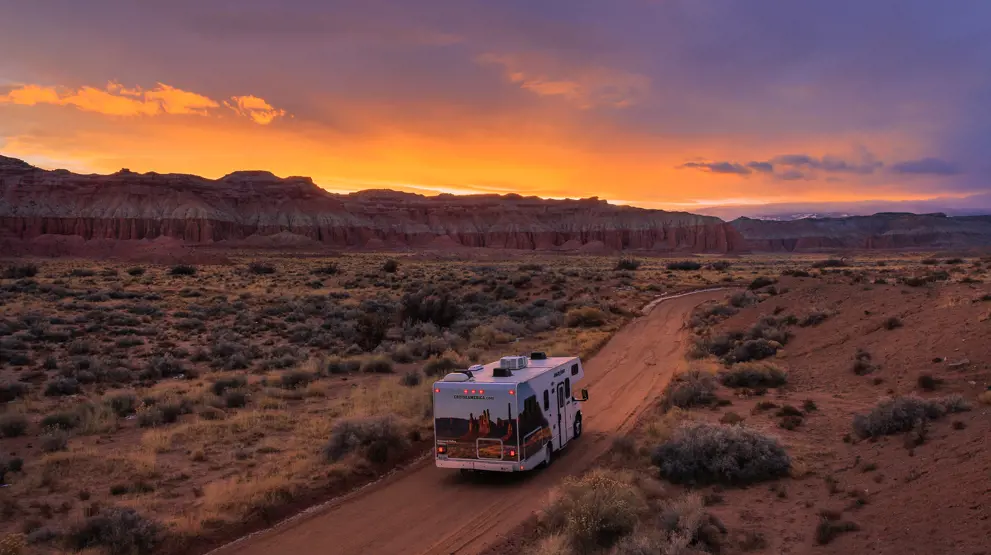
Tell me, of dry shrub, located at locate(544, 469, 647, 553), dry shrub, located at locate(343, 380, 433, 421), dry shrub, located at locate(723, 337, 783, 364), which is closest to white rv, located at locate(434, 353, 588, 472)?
dry shrub, located at locate(544, 469, 647, 553)

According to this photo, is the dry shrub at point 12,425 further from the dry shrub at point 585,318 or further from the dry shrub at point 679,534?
the dry shrub at point 585,318

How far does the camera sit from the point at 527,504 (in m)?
12.2

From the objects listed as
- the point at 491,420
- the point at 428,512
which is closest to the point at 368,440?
the point at 428,512

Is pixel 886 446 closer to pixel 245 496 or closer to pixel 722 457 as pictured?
pixel 722 457

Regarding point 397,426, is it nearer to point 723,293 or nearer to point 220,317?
point 220,317

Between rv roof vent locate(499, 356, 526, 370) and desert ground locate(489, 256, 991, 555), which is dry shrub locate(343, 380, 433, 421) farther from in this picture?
desert ground locate(489, 256, 991, 555)

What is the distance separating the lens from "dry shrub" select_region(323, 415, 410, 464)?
1480 centimetres

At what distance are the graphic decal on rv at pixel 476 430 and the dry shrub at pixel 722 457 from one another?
329 cm

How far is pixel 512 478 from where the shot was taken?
13703 mm

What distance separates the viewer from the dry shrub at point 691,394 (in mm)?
18938

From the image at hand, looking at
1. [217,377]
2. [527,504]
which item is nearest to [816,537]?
[527,504]

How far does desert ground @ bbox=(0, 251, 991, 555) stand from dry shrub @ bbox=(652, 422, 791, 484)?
A: 0.17 feet

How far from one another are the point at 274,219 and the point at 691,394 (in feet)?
526

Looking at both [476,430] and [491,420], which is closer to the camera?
[491,420]
